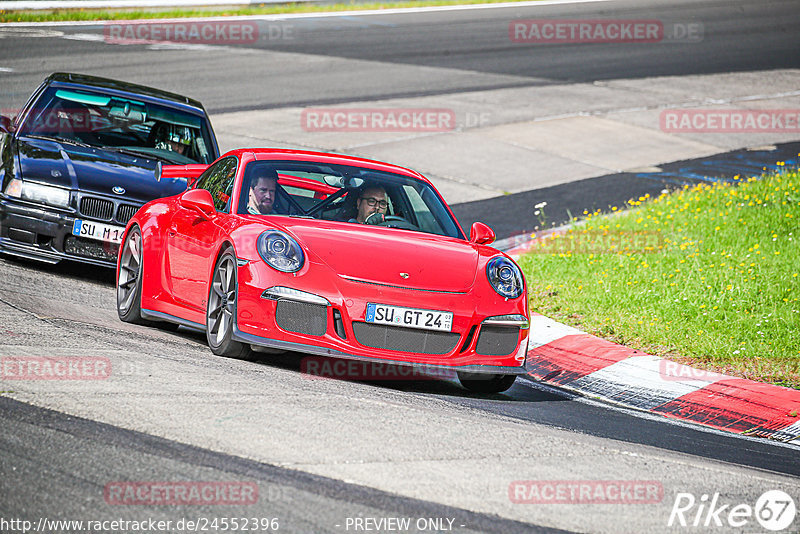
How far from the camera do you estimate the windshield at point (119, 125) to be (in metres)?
10.1

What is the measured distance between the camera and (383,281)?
6.46 metres

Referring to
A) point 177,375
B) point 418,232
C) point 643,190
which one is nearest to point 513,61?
point 643,190

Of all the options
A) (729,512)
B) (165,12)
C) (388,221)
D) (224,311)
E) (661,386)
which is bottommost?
(661,386)

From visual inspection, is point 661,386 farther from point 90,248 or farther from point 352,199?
point 90,248

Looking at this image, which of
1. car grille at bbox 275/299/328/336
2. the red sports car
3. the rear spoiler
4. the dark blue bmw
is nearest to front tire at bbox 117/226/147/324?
the red sports car

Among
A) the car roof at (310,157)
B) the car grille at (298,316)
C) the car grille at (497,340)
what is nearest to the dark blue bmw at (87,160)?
the car roof at (310,157)

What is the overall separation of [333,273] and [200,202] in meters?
1.34

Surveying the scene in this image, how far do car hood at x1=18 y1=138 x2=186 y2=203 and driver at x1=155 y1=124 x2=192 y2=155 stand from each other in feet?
1.60

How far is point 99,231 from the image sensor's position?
901cm

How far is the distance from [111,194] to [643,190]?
7.63 metres

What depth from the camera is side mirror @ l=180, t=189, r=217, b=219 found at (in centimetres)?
730

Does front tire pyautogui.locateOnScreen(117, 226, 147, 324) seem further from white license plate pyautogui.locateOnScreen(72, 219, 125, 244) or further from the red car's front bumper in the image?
the red car's front bumper

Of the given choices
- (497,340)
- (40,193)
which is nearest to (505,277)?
(497,340)

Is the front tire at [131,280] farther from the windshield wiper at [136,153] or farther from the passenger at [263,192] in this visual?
the windshield wiper at [136,153]
